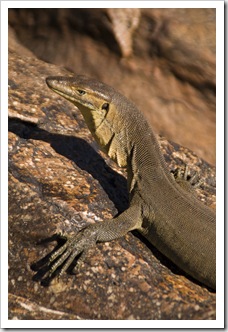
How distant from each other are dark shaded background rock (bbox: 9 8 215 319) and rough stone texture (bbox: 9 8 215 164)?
786 mm

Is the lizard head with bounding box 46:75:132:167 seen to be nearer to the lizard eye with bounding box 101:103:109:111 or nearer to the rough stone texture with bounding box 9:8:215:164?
the lizard eye with bounding box 101:103:109:111

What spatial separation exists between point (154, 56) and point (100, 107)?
1.76m

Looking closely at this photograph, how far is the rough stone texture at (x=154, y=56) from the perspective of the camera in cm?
702

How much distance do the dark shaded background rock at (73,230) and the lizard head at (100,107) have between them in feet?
1.49

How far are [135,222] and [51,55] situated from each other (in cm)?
370

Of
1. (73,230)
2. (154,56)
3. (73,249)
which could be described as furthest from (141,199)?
(154,56)

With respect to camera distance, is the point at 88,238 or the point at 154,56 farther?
the point at 154,56

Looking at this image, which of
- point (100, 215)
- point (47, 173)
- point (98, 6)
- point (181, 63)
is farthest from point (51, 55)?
point (100, 215)

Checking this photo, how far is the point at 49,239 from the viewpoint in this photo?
5246 mm

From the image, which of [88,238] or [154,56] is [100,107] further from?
[154,56]

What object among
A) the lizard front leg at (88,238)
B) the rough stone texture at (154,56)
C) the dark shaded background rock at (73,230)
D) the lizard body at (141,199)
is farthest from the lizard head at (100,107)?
the rough stone texture at (154,56)

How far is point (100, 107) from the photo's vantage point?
234 inches

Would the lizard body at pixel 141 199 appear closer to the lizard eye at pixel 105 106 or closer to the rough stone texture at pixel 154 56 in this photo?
the lizard eye at pixel 105 106

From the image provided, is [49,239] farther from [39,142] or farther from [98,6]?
[98,6]
